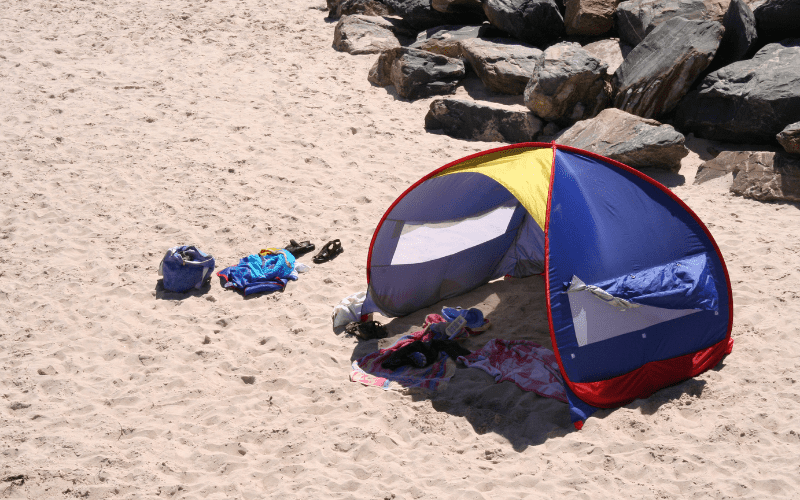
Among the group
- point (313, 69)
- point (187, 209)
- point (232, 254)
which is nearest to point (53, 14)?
point (313, 69)

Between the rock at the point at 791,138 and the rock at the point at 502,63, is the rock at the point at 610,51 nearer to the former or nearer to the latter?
the rock at the point at 502,63

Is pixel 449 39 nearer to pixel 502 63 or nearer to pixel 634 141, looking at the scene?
pixel 502 63

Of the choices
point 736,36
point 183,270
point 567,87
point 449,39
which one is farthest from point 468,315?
point 449,39

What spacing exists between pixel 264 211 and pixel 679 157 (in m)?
5.42

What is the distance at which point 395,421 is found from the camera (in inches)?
213

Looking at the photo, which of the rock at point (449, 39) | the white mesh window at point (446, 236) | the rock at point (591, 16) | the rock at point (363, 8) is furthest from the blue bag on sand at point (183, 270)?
the rock at point (363, 8)

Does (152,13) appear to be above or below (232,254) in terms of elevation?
above

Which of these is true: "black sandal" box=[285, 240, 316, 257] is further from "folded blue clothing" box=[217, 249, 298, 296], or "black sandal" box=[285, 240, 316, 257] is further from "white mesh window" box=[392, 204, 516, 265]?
"white mesh window" box=[392, 204, 516, 265]

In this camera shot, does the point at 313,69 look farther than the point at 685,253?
Yes

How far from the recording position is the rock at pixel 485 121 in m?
9.95

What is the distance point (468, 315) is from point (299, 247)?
7.58ft

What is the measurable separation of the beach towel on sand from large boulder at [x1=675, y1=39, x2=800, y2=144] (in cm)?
534

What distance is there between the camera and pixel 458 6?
41.3 ft

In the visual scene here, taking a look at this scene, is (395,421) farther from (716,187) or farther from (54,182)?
(54,182)
